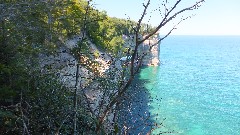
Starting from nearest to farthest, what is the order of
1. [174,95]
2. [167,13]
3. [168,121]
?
[167,13] → [168,121] → [174,95]

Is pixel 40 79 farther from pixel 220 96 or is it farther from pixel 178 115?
pixel 220 96

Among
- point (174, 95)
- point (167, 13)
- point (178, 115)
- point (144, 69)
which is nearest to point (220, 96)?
point (174, 95)

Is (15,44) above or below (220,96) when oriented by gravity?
above

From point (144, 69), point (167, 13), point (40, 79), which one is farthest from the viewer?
point (144, 69)

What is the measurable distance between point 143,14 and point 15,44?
8.65 m

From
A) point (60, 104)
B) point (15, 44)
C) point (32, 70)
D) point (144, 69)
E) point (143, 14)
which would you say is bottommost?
point (144, 69)

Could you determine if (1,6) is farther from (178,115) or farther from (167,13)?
(178,115)

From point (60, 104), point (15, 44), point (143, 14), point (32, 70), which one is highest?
point (143, 14)

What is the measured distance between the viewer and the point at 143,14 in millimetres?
5246

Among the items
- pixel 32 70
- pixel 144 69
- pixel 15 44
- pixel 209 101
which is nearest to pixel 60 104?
pixel 32 70

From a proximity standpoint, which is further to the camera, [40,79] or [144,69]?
[144,69]

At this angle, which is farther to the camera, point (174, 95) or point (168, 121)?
point (174, 95)

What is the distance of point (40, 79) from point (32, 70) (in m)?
1.03

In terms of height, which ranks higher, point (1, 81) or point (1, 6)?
point (1, 6)
